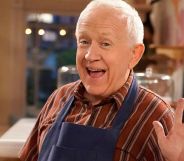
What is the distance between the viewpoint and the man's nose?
116 cm

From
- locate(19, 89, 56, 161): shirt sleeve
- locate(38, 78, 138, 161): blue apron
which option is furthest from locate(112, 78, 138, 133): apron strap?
locate(19, 89, 56, 161): shirt sleeve

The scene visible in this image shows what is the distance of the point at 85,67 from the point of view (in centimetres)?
120

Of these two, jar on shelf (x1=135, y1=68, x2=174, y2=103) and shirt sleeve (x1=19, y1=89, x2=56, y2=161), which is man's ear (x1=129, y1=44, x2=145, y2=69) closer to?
shirt sleeve (x1=19, y1=89, x2=56, y2=161)

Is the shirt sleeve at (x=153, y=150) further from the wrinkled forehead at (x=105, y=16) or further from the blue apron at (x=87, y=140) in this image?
the wrinkled forehead at (x=105, y=16)

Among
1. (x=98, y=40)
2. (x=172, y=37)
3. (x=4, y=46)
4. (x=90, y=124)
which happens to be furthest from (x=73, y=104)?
(x=4, y=46)

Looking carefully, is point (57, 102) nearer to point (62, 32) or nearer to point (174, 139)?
point (174, 139)

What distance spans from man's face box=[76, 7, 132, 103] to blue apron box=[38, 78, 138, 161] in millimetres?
74

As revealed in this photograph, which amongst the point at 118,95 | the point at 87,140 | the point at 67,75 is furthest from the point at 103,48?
the point at 67,75

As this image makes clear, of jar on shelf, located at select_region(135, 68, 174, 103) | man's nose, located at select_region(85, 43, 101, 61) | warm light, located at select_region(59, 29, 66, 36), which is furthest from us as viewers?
warm light, located at select_region(59, 29, 66, 36)

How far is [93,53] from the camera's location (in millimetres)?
1162

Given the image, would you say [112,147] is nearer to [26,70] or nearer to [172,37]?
[172,37]

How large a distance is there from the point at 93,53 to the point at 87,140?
22cm

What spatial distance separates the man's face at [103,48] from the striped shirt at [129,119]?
0.05 meters

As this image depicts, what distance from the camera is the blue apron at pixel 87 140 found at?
1.15m
